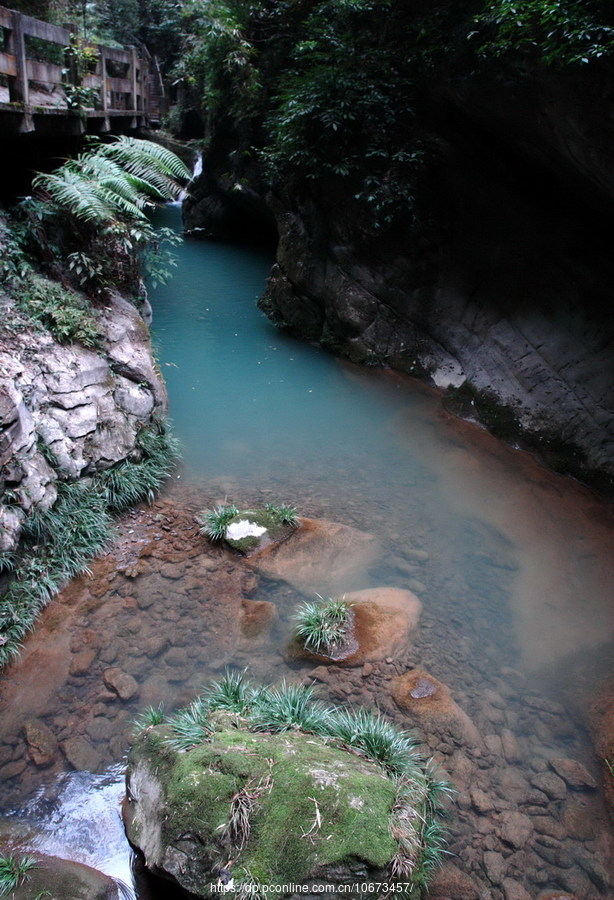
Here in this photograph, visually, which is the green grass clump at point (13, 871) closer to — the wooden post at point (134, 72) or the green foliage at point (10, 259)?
the green foliage at point (10, 259)

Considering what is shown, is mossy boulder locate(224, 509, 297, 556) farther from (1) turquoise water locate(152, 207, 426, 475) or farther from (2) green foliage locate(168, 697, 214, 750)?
(2) green foliage locate(168, 697, 214, 750)

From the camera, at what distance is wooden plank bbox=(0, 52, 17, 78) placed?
6973 mm

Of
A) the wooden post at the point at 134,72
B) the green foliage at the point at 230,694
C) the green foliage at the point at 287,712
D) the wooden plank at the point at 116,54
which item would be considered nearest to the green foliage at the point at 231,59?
the wooden post at the point at 134,72

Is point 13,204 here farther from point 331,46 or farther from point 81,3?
point 81,3

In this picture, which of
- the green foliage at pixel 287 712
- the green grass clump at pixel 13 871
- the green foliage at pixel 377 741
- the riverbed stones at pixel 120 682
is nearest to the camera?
the green grass clump at pixel 13 871

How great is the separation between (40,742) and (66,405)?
363 centimetres

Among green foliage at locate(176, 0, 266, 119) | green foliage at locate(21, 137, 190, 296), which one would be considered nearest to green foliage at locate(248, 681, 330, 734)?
green foliage at locate(21, 137, 190, 296)

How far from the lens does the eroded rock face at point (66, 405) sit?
5312mm

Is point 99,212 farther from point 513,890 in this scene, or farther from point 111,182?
point 513,890

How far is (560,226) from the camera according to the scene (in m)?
8.18

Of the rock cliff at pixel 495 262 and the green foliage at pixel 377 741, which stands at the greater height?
the rock cliff at pixel 495 262

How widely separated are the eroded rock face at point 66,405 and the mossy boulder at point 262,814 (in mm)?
2953

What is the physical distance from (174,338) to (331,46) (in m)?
6.65

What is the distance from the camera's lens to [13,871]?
319 centimetres
